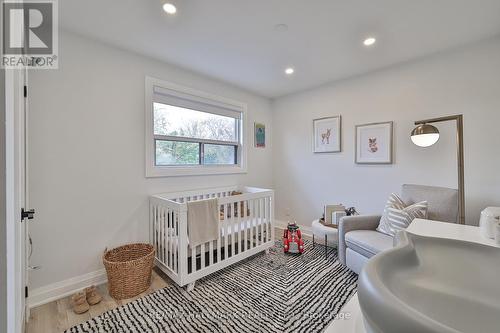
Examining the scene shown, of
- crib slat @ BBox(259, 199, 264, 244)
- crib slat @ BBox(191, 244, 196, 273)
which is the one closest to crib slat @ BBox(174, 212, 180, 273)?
crib slat @ BBox(191, 244, 196, 273)

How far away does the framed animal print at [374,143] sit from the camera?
8.67ft

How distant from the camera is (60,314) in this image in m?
1.64

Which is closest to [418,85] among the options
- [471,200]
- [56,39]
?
[471,200]

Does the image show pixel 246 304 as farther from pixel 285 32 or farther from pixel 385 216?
pixel 285 32

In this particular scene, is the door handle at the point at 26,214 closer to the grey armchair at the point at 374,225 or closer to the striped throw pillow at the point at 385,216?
the grey armchair at the point at 374,225

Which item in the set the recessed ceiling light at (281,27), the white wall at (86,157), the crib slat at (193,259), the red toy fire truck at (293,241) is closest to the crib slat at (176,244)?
the crib slat at (193,259)

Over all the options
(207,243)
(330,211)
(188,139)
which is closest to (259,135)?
(188,139)

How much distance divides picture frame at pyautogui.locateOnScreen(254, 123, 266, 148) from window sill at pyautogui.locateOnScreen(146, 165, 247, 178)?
0.56m

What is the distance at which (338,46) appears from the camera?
2164mm

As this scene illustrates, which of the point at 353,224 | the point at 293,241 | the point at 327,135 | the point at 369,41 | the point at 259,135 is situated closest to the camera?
the point at 369,41

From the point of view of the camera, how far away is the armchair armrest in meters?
2.29

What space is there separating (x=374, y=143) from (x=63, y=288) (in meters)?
3.63

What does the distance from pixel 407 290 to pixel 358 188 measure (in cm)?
255

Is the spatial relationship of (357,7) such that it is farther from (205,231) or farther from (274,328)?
(274,328)
